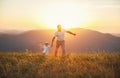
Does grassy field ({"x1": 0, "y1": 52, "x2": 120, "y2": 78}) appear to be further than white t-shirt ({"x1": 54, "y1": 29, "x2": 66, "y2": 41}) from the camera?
No

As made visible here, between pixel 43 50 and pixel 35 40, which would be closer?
pixel 43 50

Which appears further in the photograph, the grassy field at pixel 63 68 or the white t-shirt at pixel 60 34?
the white t-shirt at pixel 60 34

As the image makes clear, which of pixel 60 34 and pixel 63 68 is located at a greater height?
pixel 60 34

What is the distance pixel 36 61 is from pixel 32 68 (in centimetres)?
167

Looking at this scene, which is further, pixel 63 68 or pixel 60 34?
pixel 60 34

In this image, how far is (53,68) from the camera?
11.1 m

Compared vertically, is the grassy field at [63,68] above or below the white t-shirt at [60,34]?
below

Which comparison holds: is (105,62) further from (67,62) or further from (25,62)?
(25,62)

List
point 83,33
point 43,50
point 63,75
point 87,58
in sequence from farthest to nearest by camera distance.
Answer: point 83,33
point 43,50
point 87,58
point 63,75

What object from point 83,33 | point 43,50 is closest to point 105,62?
point 43,50

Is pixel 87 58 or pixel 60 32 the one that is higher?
pixel 60 32

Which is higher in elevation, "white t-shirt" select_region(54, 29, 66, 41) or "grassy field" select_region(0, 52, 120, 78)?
"white t-shirt" select_region(54, 29, 66, 41)

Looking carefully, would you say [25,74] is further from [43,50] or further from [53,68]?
[43,50]

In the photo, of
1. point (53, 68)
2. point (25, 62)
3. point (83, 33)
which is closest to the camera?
point (53, 68)
